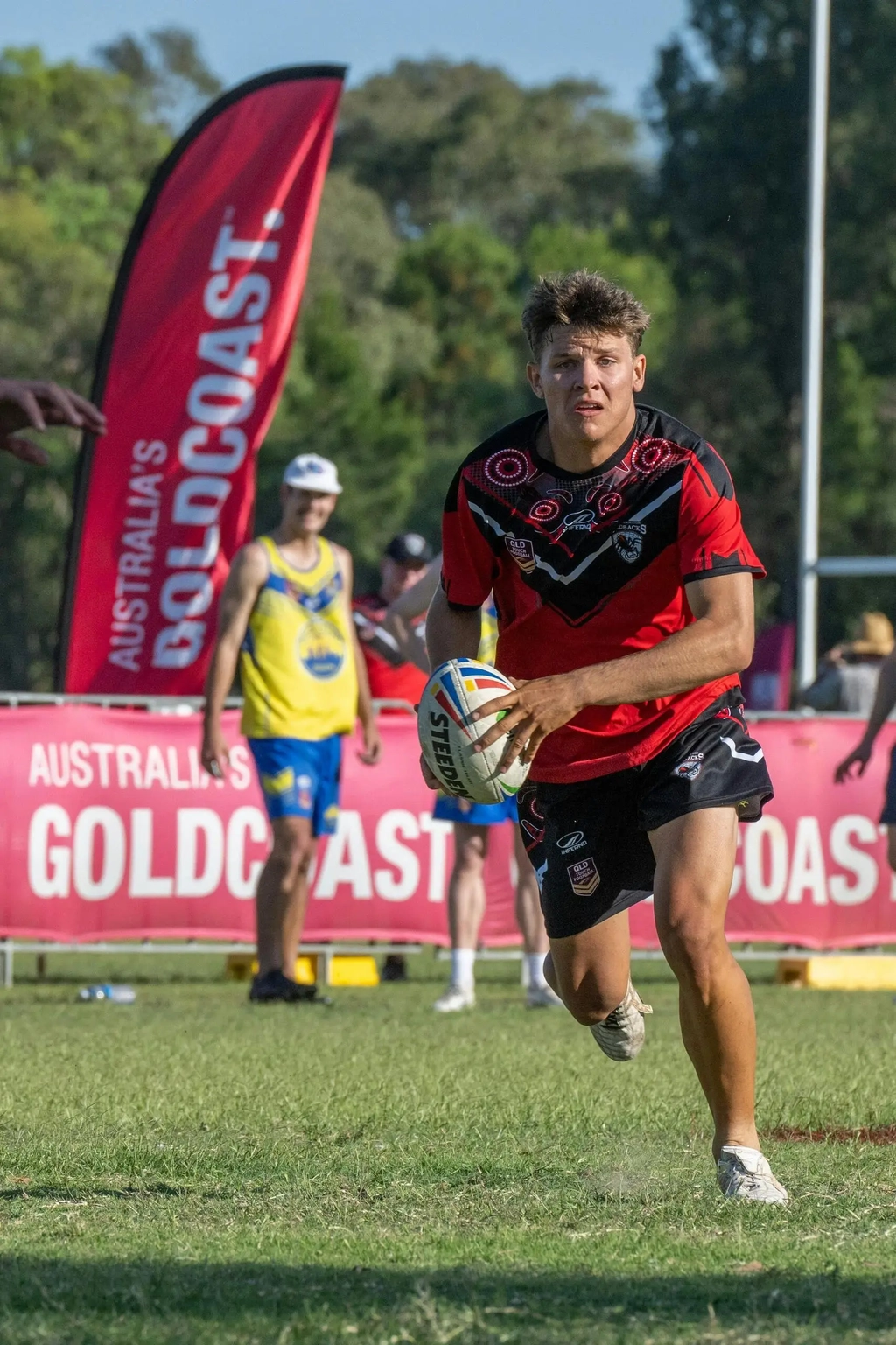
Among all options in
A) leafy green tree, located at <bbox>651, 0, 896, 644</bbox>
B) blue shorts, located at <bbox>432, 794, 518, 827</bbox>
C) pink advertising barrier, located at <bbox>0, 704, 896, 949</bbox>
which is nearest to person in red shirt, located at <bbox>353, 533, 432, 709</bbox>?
pink advertising barrier, located at <bbox>0, 704, 896, 949</bbox>

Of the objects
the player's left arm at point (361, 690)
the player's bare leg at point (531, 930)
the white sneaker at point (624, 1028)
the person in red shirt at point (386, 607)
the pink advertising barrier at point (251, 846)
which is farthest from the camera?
the person in red shirt at point (386, 607)

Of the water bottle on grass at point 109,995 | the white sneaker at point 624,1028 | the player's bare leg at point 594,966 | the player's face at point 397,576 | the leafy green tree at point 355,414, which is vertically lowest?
the water bottle on grass at point 109,995

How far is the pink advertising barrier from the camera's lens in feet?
39.0

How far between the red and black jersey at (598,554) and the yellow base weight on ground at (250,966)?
7.48 meters

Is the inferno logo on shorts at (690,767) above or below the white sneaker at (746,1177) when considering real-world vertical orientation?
above

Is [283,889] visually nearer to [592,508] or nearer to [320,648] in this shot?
[320,648]

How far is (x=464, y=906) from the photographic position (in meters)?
10.4

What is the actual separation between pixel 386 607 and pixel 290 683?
113 inches

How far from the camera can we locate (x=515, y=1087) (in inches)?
277

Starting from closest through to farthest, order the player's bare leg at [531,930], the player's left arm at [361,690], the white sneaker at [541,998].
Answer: the player's bare leg at [531,930]
the white sneaker at [541,998]
the player's left arm at [361,690]

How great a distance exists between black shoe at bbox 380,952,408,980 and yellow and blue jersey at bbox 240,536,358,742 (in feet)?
8.46

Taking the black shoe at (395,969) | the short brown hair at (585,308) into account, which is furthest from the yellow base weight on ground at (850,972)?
the short brown hair at (585,308)

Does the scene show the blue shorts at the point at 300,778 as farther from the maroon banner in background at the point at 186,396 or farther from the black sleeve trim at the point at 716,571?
the black sleeve trim at the point at 716,571

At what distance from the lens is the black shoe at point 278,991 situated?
10477 millimetres
